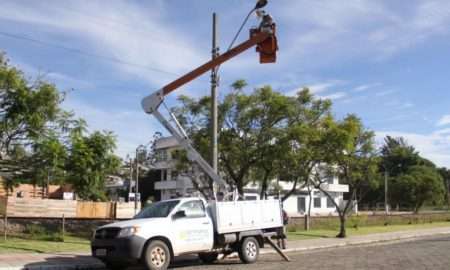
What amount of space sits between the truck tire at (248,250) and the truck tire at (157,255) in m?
2.98

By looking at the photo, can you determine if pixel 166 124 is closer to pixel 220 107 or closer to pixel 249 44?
pixel 249 44

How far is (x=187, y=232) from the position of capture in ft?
49.7

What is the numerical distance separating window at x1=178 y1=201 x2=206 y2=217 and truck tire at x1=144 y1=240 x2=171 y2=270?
132cm

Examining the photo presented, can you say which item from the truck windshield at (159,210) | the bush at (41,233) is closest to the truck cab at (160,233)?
the truck windshield at (159,210)

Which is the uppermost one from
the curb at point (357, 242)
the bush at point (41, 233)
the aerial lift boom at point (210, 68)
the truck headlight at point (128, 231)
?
the aerial lift boom at point (210, 68)

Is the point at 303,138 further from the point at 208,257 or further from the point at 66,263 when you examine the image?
the point at 66,263

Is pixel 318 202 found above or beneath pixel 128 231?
beneath

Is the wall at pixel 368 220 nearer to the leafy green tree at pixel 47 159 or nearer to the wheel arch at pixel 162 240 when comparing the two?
the leafy green tree at pixel 47 159

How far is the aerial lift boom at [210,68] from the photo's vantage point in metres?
15.2

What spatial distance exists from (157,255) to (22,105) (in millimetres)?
9745

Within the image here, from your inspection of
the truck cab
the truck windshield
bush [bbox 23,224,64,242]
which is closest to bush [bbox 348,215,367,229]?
bush [bbox 23,224,64,242]

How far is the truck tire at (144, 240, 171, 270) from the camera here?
1395 centimetres

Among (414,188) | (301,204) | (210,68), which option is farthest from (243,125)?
(301,204)

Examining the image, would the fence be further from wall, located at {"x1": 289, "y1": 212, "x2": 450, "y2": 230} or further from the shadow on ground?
wall, located at {"x1": 289, "y1": 212, "x2": 450, "y2": 230}
